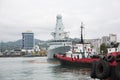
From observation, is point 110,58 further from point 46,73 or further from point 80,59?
point 80,59

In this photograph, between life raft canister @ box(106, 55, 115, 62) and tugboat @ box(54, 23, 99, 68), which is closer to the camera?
life raft canister @ box(106, 55, 115, 62)

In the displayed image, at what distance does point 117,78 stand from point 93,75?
4.02 m

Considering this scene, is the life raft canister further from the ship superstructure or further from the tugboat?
the ship superstructure

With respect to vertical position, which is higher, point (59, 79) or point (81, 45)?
point (81, 45)

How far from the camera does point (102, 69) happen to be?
2622 centimetres

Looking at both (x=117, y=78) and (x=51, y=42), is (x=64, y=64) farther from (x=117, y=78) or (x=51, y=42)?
(x=51, y=42)

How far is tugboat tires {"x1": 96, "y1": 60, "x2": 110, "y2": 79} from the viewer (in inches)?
996

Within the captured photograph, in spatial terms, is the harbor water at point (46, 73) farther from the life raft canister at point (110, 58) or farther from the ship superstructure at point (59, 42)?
the ship superstructure at point (59, 42)

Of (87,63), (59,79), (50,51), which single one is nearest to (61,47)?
(50,51)

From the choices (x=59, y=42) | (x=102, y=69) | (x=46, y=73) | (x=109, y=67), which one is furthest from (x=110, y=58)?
(x=59, y=42)

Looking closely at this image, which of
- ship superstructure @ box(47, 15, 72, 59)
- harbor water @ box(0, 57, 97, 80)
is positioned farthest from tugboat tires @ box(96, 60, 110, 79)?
ship superstructure @ box(47, 15, 72, 59)

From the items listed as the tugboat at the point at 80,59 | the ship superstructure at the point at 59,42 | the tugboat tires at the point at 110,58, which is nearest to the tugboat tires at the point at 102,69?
the tugboat tires at the point at 110,58

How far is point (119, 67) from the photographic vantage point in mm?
24250

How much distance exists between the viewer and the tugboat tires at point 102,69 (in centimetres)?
2531
